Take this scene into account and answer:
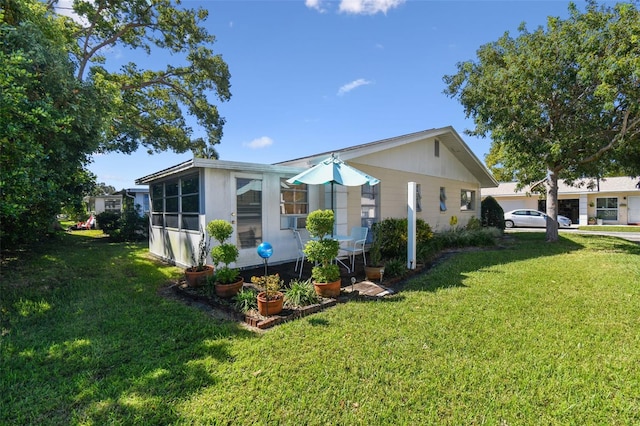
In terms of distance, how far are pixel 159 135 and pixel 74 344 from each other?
627 inches

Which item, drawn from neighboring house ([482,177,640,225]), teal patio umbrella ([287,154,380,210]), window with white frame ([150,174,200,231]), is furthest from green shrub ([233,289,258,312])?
neighboring house ([482,177,640,225])

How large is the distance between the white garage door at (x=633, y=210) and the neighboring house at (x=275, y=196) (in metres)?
19.9

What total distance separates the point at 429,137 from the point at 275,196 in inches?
278

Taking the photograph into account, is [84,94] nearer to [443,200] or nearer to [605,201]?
[443,200]

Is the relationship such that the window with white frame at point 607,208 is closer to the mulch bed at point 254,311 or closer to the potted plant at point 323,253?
the mulch bed at point 254,311

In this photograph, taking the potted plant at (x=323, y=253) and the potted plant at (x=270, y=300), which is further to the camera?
the potted plant at (x=323, y=253)

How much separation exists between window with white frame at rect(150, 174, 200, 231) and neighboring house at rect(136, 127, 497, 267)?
0.08 feet

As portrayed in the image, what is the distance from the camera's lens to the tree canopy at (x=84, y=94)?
430cm

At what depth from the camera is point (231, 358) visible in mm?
3164

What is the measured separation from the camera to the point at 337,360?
3.08 metres

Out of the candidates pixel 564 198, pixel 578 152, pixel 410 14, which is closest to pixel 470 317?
pixel 410 14

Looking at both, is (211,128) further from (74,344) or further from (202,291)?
(74,344)

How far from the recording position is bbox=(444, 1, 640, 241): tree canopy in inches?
331

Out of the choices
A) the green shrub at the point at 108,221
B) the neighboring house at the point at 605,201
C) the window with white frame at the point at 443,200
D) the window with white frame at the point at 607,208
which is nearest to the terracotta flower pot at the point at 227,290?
the window with white frame at the point at 443,200
